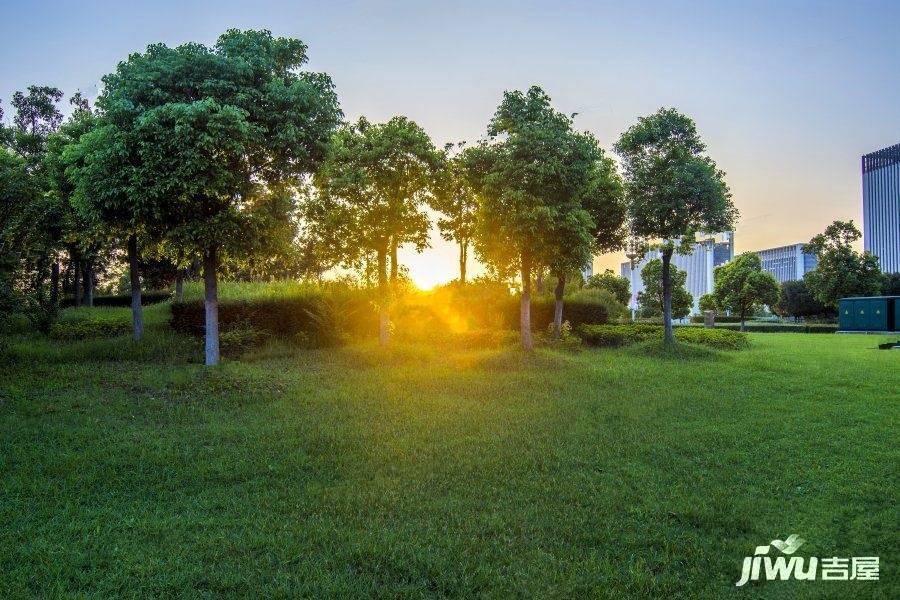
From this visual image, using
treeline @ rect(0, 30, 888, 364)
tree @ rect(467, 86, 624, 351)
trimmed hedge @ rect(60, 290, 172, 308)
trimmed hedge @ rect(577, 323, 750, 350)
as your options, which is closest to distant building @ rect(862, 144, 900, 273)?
trimmed hedge @ rect(577, 323, 750, 350)

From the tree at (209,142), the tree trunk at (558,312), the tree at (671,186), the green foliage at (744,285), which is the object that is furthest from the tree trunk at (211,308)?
the green foliage at (744,285)

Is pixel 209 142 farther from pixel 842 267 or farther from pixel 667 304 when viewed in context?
pixel 842 267

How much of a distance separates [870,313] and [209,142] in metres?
45.6

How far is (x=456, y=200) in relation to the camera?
722 inches

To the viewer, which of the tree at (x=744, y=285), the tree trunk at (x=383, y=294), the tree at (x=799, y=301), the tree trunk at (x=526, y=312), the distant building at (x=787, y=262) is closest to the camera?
the tree trunk at (x=383, y=294)

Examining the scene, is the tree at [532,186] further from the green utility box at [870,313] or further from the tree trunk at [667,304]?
the green utility box at [870,313]

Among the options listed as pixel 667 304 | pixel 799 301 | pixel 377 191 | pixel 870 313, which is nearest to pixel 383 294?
pixel 377 191

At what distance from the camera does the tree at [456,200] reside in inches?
657

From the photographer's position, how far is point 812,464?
21.0 ft

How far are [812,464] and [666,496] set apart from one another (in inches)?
96.6

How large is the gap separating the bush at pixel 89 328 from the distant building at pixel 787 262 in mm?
180479

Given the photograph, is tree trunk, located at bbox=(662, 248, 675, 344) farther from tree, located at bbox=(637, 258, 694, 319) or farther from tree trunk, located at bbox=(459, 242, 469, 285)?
tree, located at bbox=(637, 258, 694, 319)

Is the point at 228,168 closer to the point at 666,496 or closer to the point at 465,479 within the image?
the point at 465,479

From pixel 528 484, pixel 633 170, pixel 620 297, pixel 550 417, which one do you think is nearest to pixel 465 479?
pixel 528 484
